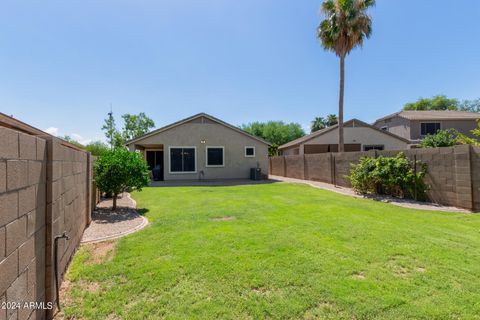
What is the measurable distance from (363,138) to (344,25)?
12.7m

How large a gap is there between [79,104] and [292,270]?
2825 centimetres

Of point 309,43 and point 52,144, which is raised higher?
point 309,43

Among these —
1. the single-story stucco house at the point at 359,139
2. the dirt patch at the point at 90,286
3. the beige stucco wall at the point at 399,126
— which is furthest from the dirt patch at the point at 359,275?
the beige stucco wall at the point at 399,126

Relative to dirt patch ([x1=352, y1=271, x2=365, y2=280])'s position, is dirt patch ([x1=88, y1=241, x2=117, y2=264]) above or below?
above

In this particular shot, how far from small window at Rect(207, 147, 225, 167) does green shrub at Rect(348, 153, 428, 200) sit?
9.84 meters

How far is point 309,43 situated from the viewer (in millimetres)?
19625

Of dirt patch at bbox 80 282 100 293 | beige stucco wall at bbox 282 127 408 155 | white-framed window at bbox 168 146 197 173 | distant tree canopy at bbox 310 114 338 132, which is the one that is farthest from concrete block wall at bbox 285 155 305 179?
distant tree canopy at bbox 310 114 338 132

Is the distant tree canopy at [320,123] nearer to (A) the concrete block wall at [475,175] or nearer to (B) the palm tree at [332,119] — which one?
(B) the palm tree at [332,119]

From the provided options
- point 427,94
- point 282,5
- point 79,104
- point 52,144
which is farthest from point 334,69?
point 427,94

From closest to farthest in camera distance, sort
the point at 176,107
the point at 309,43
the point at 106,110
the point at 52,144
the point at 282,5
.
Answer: the point at 52,144, the point at 282,5, the point at 309,43, the point at 176,107, the point at 106,110

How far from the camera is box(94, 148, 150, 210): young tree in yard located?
8172mm

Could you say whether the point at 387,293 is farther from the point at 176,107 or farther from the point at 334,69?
the point at 176,107

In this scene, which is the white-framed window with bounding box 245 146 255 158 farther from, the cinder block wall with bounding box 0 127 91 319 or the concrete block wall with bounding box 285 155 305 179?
the cinder block wall with bounding box 0 127 91 319

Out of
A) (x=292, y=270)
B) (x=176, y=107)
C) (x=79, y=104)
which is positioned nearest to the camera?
(x=292, y=270)
